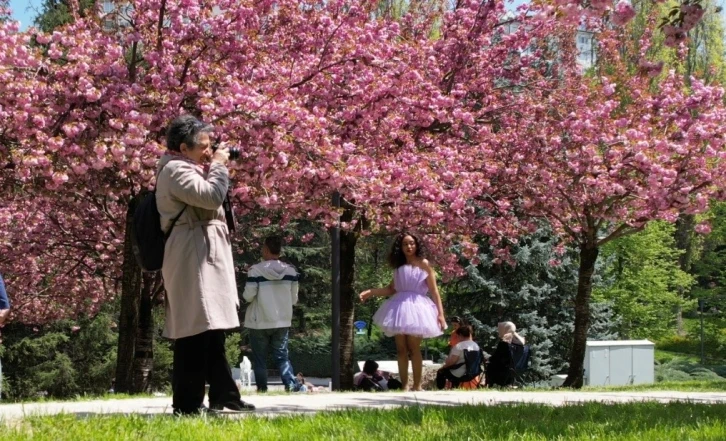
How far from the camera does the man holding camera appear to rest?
6312 millimetres

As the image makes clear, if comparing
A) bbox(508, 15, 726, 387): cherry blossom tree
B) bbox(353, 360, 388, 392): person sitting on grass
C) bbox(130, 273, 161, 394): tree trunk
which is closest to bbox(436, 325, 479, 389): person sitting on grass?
bbox(353, 360, 388, 392): person sitting on grass

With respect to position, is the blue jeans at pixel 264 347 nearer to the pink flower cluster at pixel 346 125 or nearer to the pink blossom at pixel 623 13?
the pink flower cluster at pixel 346 125

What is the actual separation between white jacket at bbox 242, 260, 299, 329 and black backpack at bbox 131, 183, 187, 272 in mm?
4640

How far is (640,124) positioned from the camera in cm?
1698

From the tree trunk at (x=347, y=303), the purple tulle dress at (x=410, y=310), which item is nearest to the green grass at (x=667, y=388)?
the purple tulle dress at (x=410, y=310)

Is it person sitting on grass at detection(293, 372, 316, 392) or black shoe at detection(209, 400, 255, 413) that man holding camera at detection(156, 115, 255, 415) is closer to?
black shoe at detection(209, 400, 255, 413)

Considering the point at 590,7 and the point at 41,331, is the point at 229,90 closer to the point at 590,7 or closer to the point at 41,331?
the point at 590,7

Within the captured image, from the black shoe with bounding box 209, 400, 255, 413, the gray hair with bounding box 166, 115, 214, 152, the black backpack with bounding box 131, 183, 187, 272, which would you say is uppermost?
the gray hair with bounding box 166, 115, 214, 152

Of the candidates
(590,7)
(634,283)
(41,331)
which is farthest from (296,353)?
(590,7)

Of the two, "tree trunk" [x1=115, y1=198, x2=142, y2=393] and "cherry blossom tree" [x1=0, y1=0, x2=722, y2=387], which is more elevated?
"cherry blossom tree" [x1=0, y1=0, x2=722, y2=387]

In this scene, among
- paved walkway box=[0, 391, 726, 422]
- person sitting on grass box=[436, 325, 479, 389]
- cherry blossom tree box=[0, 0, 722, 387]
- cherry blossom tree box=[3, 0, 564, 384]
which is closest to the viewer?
paved walkway box=[0, 391, 726, 422]

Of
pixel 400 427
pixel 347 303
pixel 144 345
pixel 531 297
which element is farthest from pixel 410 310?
pixel 531 297

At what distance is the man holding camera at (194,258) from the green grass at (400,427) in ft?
1.47

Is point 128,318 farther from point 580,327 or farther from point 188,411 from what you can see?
point 188,411
